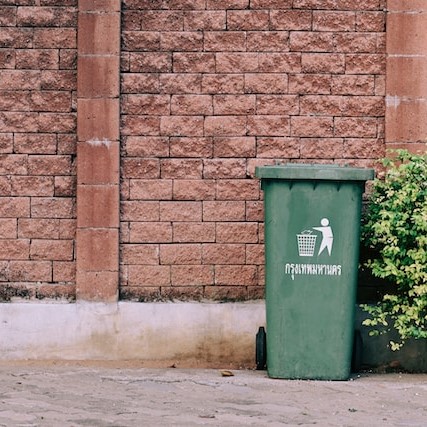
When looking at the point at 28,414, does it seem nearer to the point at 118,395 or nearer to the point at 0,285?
the point at 118,395

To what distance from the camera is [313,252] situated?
318 inches

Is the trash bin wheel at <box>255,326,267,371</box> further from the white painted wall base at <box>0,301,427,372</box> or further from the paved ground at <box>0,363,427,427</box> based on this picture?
Answer: the white painted wall base at <box>0,301,427,372</box>

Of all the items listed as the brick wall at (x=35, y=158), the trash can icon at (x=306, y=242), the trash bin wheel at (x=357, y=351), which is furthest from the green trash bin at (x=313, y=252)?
the brick wall at (x=35, y=158)

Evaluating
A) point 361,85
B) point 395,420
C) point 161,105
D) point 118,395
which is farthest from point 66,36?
point 395,420

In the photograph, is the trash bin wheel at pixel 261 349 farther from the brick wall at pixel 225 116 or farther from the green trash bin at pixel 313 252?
the brick wall at pixel 225 116

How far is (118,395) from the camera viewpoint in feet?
24.8

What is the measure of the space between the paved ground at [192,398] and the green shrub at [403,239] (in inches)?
19.8

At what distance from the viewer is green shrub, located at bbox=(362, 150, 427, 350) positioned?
26.7 ft

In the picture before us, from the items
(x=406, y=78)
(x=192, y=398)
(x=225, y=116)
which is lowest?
(x=192, y=398)

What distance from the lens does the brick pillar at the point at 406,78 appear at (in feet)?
28.8

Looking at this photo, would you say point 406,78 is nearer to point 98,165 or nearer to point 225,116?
point 225,116

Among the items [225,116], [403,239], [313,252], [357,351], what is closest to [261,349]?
[357,351]

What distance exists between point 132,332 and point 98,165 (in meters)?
1.37

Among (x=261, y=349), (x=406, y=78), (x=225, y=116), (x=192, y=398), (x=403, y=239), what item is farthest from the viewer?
(x=225, y=116)
